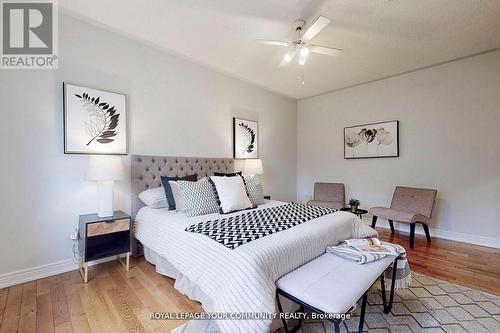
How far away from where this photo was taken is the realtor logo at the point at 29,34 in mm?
2127

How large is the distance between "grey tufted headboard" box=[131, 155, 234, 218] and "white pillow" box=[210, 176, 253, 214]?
723 millimetres

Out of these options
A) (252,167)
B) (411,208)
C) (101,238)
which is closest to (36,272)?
(101,238)

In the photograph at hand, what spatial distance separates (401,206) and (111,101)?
4.49 m

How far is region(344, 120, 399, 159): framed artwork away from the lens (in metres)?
3.95

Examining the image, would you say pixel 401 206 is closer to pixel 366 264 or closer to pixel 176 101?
pixel 366 264

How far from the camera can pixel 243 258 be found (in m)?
1.39

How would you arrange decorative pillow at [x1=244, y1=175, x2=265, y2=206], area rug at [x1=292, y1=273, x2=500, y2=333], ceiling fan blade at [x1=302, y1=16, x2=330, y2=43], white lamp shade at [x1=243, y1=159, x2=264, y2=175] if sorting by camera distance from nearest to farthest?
area rug at [x1=292, y1=273, x2=500, y2=333]
ceiling fan blade at [x1=302, y1=16, x2=330, y2=43]
decorative pillow at [x1=244, y1=175, x2=265, y2=206]
white lamp shade at [x1=243, y1=159, x2=264, y2=175]

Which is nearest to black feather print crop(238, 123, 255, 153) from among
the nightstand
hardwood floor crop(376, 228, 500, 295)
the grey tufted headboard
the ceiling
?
the grey tufted headboard

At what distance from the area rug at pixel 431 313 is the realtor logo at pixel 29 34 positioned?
138 inches

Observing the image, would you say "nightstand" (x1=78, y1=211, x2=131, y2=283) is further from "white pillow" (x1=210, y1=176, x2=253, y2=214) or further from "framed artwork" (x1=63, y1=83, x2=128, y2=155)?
"white pillow" (x1=210, y1=176, x2=253, y2=214)

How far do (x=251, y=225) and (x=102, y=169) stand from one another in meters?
1.62

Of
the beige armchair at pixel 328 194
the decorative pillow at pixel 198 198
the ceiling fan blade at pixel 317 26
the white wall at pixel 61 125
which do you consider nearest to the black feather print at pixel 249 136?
the white wall at pixel 61 125

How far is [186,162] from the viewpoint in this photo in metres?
3.28

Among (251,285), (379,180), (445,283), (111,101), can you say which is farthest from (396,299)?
(111,101)
